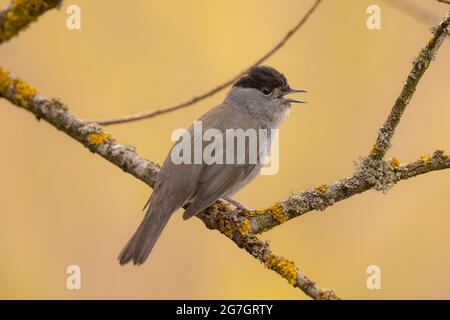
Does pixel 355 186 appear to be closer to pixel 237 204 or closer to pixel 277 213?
pixel 277 213

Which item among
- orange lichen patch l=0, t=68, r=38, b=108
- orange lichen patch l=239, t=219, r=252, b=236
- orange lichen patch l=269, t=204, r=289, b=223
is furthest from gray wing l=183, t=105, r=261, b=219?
orange lichen patch l=0, t=68, r=38, b=108

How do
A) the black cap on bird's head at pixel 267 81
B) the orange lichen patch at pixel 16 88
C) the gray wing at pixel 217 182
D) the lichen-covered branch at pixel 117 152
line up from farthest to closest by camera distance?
the black cap on bird's head at pixel 267 81
the gray wing at pixel 217 182
the orange lichen patch at pixel 16 88
the lichen-covered branch at pixel 117 152

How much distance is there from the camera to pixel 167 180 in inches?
162

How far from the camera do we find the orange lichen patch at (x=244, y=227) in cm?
359

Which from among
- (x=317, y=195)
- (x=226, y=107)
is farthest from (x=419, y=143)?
(x=317, y=195)

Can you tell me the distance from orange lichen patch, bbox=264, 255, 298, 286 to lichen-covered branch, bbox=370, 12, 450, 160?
858 mm

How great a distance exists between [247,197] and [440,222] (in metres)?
1.79

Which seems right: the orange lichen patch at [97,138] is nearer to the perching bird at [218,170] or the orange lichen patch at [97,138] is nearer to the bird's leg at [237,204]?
the perching bird at [218,170]

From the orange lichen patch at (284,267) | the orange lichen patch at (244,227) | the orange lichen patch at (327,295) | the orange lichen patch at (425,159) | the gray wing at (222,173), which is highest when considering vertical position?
the gray wing at (222,173)

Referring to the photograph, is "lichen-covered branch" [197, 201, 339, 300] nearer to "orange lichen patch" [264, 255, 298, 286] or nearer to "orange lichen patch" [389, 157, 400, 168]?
"orange lichen patch" [264, 255, 298, 286]

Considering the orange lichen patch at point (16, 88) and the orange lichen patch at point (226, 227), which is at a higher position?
the orange lichen patch at point (16, 88)

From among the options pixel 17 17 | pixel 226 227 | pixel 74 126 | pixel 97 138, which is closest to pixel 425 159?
pixel 226 227

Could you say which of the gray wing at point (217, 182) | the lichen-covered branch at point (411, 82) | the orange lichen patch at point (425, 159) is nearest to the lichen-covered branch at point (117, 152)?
the gray wing at point (217, 182)

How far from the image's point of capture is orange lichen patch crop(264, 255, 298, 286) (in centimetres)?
309
